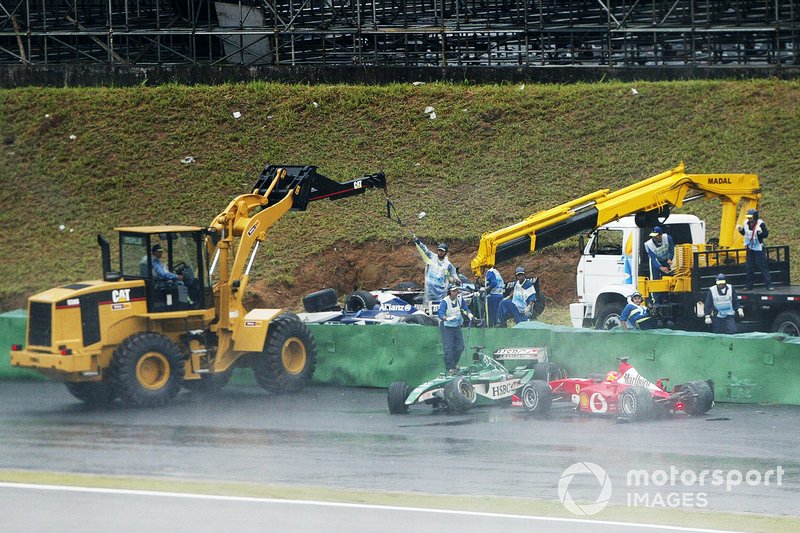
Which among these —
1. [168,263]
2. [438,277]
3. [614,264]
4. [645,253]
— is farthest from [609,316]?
[168,263]

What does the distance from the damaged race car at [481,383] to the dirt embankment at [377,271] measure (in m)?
10.4

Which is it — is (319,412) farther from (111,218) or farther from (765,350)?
(111,218)

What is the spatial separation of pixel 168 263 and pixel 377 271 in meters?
11.7

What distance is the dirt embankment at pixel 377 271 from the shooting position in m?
28.6

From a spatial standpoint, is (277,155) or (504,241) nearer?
(504,241)

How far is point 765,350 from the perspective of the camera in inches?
670

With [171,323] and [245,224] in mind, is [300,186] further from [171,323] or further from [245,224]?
[171,323]

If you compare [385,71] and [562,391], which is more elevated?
[385,71]

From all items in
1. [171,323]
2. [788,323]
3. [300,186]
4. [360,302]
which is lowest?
[788,323]

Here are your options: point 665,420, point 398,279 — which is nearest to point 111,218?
point 398,279

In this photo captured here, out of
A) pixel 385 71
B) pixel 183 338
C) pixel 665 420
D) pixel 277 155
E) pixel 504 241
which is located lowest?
pixel 665 420

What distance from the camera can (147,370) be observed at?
17688mm

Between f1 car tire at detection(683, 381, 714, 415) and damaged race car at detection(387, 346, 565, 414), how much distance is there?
1913 mm

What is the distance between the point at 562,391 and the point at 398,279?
1256 cm
